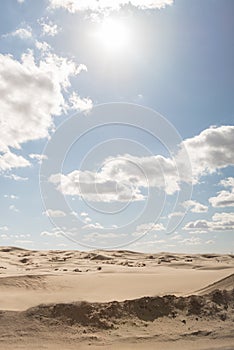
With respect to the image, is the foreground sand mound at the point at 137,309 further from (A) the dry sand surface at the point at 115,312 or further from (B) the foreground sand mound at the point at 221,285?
(B) the foreground sand mound at the point at 221,285

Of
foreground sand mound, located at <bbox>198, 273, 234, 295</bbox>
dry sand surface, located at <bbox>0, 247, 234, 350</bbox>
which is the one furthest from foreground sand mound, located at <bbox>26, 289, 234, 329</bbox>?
foreground sand mound, located at <bbox>198, 273, 234, 295</bbox>

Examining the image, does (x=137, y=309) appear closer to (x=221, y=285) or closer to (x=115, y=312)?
(x=115, y=312)

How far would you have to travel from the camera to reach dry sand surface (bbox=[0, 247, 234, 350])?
805cm

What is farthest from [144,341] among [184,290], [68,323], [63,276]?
[63,276]

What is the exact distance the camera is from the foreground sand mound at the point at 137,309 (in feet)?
29.0

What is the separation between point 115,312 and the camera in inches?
361

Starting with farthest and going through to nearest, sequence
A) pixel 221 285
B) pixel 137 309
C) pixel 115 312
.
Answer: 1. pixel 221 285
2. pixel 137 309
3. pixel 115 312

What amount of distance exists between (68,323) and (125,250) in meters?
16.1

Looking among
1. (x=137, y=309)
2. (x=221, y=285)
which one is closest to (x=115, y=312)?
(x=137, y=309)

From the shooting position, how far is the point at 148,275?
531 inches

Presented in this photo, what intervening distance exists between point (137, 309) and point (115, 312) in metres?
0.58

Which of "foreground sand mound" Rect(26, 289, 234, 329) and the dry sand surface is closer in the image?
the dry sand surface

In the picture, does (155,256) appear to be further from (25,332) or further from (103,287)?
(25,332)

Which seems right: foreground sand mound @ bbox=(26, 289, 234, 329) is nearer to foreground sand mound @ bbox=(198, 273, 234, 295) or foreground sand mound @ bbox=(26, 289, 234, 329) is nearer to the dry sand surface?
the dry sand surface
